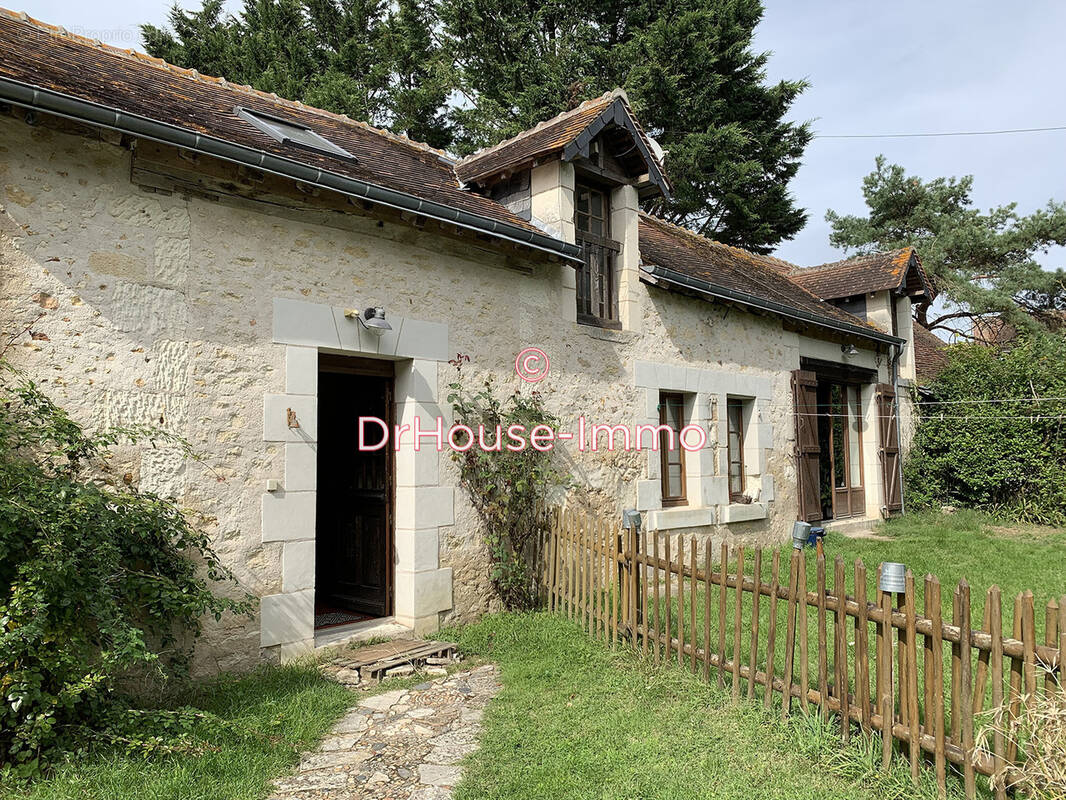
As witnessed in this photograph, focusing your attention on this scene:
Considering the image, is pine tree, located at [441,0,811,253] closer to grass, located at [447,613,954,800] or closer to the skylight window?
the skylight window

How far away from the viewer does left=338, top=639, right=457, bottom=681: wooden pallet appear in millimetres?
4766

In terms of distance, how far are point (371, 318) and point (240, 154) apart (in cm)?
145

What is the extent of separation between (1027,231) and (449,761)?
2192cm

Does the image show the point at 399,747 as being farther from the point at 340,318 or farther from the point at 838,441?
the point at 838,441

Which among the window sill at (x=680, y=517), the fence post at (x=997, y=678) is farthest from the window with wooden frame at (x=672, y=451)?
the fence post at (x=997, y=678)

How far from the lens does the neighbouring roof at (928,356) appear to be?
14.5 meters

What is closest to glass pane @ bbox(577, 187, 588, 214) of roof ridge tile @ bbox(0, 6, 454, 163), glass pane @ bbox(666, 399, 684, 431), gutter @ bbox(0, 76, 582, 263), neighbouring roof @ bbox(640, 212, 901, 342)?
neighbouring roof @ bbox(640, 212, 901, 342)

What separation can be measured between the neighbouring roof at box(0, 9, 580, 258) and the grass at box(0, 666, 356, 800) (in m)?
3.40

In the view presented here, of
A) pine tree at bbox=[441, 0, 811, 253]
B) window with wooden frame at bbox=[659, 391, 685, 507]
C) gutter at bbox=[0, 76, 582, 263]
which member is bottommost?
window with wooden frame at bbox=[659, 391, 685, 507]

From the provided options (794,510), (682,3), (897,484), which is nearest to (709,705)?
(794,510)

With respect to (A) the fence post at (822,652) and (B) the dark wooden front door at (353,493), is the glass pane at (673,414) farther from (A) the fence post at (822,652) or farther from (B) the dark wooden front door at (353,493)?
(A) the fence post at (822,652)

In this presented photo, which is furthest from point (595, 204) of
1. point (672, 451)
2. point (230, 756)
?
point (230, 756)

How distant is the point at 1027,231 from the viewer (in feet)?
62.4

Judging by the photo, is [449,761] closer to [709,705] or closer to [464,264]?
[709,705]
